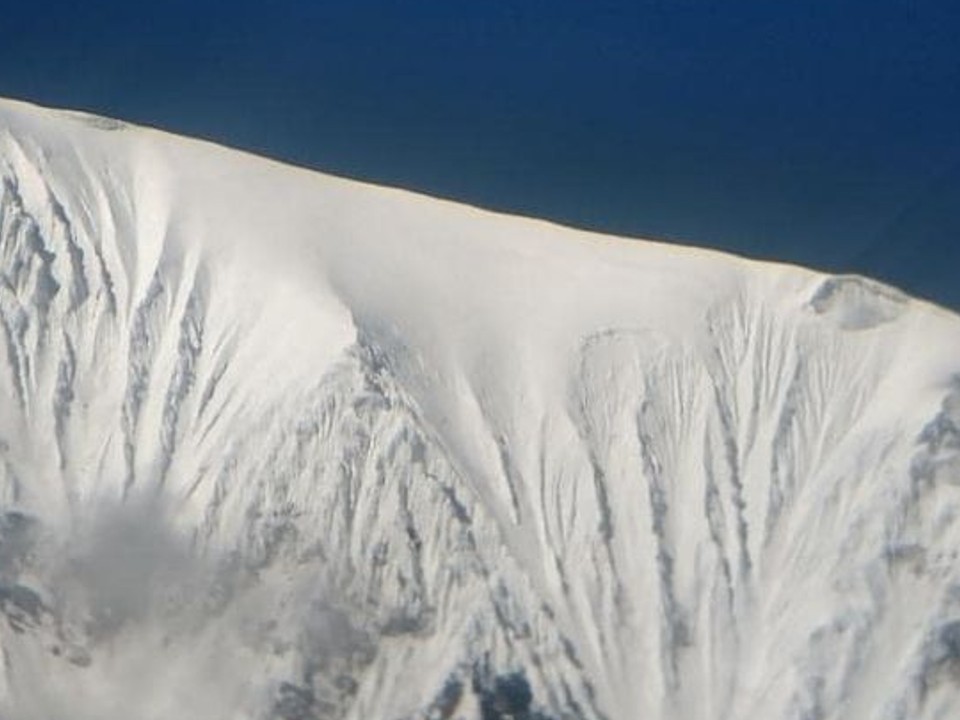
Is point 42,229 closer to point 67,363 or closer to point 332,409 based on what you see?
point 67,363

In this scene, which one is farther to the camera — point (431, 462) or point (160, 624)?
point (431, 462)

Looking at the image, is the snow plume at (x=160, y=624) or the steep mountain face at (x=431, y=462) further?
the steep mountain face at (x=431, y=462)

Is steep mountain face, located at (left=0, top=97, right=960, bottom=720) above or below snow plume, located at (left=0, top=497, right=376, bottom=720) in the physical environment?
above

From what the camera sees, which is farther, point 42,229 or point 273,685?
point 42,229

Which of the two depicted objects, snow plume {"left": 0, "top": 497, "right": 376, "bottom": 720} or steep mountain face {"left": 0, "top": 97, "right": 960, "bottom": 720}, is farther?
steep mountain face {"left": 0, "top": 97, "right": 960, "bottom": 720}

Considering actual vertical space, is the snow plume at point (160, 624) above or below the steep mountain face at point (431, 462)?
below

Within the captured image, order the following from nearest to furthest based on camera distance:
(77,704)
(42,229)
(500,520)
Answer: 1. (77,704)
2. (500,520)
3. (42,229)

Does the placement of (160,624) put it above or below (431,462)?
below

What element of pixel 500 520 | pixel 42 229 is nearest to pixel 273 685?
pixel 500 520
